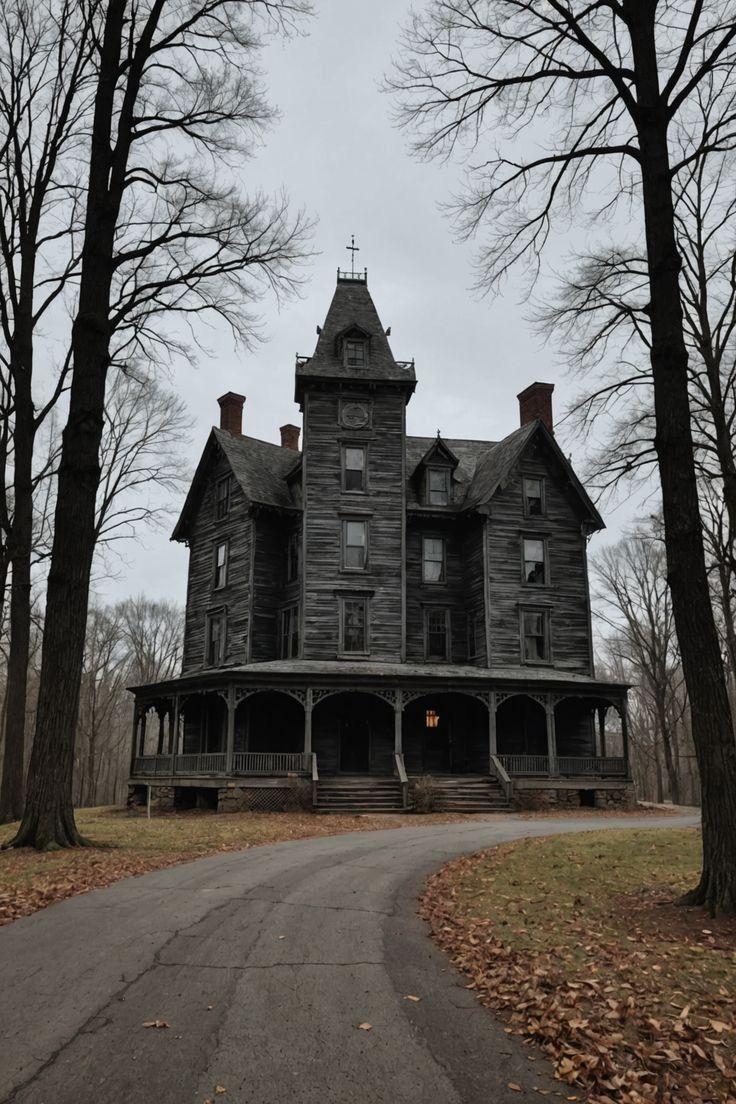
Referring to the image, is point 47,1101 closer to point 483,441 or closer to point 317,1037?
point 317,1037

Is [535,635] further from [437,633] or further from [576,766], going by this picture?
[576,766]

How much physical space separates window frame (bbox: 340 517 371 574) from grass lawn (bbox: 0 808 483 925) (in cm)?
1038

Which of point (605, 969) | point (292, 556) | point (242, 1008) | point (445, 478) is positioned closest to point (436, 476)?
point (445, 478)

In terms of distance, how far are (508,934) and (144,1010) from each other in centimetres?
382

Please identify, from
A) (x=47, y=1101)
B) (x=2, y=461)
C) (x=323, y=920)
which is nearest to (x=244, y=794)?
(x=2, y=461)

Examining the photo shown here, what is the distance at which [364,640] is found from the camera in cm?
2956

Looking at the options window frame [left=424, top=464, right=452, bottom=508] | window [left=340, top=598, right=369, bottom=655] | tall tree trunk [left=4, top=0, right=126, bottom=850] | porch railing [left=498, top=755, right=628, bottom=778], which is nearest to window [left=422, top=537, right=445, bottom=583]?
window frame [left=424, top=464, right=452, bottom=508]

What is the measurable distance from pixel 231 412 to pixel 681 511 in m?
29.2

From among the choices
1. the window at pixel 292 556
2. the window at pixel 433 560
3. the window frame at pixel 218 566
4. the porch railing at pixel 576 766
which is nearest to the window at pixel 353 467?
the window at pixel 292 556

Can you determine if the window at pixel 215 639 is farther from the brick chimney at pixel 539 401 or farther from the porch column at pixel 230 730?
the brick chimney at pixel 539 401

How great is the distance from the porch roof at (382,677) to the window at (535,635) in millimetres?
821

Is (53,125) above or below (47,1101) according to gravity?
above

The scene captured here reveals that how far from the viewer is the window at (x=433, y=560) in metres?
32.2

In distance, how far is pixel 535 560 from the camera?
31.8 m
